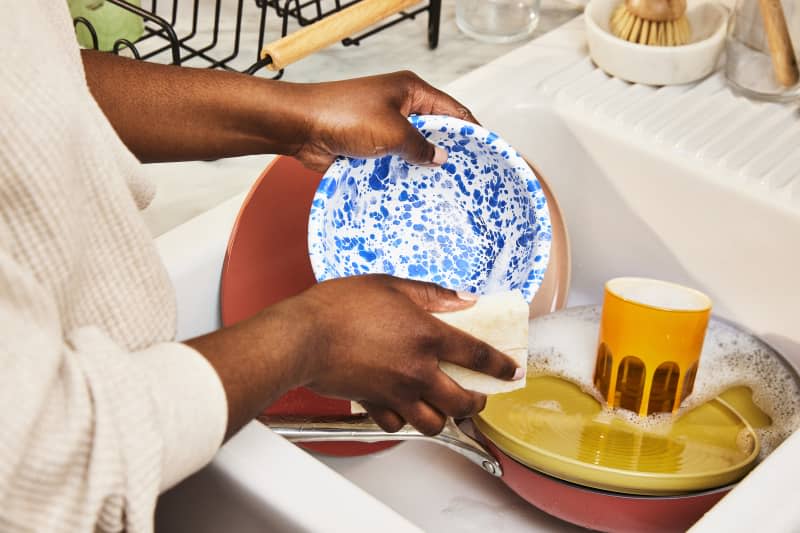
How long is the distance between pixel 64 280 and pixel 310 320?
14 cm

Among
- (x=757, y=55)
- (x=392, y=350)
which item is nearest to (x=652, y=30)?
(x=757, y=55)

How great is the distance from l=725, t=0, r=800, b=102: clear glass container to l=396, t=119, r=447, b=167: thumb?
37cm

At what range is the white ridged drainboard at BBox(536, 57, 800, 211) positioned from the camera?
2.81 ft

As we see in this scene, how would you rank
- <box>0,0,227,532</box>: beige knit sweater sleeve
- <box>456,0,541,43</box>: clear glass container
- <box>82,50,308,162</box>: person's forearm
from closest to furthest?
<box>0,0,227,532</box>: beige knit sweater sleeve
<box>82,50,308,162</box>: person's forearm
<box>456,0,541,43</box>: clear glass container

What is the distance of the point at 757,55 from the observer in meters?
0.95

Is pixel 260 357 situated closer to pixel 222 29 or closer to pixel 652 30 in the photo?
pixel 652 30

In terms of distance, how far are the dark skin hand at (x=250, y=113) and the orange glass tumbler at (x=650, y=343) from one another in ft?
0.64

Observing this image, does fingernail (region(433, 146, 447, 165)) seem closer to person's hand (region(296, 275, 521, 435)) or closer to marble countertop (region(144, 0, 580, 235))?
person's hand (region(296, 275, 521, 435))

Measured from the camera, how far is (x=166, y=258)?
2.51 feet

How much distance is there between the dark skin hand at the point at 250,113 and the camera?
674mm

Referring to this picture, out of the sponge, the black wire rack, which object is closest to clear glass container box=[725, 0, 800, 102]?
the black wire rack

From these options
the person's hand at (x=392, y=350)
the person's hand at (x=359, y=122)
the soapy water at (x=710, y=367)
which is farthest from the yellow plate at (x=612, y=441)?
the person's hand at (x=359, y=122)

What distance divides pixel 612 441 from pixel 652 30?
0.42 metres

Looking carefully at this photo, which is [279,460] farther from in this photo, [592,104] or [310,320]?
[592,104]
